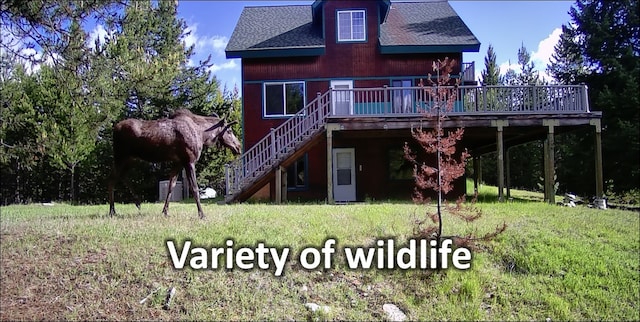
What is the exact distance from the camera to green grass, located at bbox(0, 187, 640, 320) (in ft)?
20.0

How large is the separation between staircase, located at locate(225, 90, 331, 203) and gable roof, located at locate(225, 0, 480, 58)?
178 inches

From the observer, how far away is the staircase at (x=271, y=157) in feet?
47.6

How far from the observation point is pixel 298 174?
18.5m

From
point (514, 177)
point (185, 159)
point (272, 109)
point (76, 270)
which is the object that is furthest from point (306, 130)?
point (514, 177)

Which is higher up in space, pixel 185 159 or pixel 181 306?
pixel 185 159

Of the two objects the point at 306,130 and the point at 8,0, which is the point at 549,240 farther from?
Result: the point at 8,0

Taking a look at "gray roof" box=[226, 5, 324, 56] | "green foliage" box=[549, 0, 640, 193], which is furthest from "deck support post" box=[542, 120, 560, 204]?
"green foliage" box=[549, 0, 640, 193]

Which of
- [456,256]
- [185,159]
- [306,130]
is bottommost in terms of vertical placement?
[456,256]

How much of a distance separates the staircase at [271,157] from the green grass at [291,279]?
5471mm

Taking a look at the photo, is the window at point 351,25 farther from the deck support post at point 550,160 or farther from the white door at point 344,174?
the deck support post at point 550,160

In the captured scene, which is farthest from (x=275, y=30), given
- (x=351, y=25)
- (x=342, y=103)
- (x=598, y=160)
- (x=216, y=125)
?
(x=598, y=160)

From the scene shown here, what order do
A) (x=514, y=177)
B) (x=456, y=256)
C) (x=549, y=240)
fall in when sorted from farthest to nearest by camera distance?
1. (x=514, y=177)
2. (x=549, y=240)
3. (x=456, y=256)

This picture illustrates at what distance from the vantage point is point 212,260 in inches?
278

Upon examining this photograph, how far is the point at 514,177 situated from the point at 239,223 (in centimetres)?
3109
